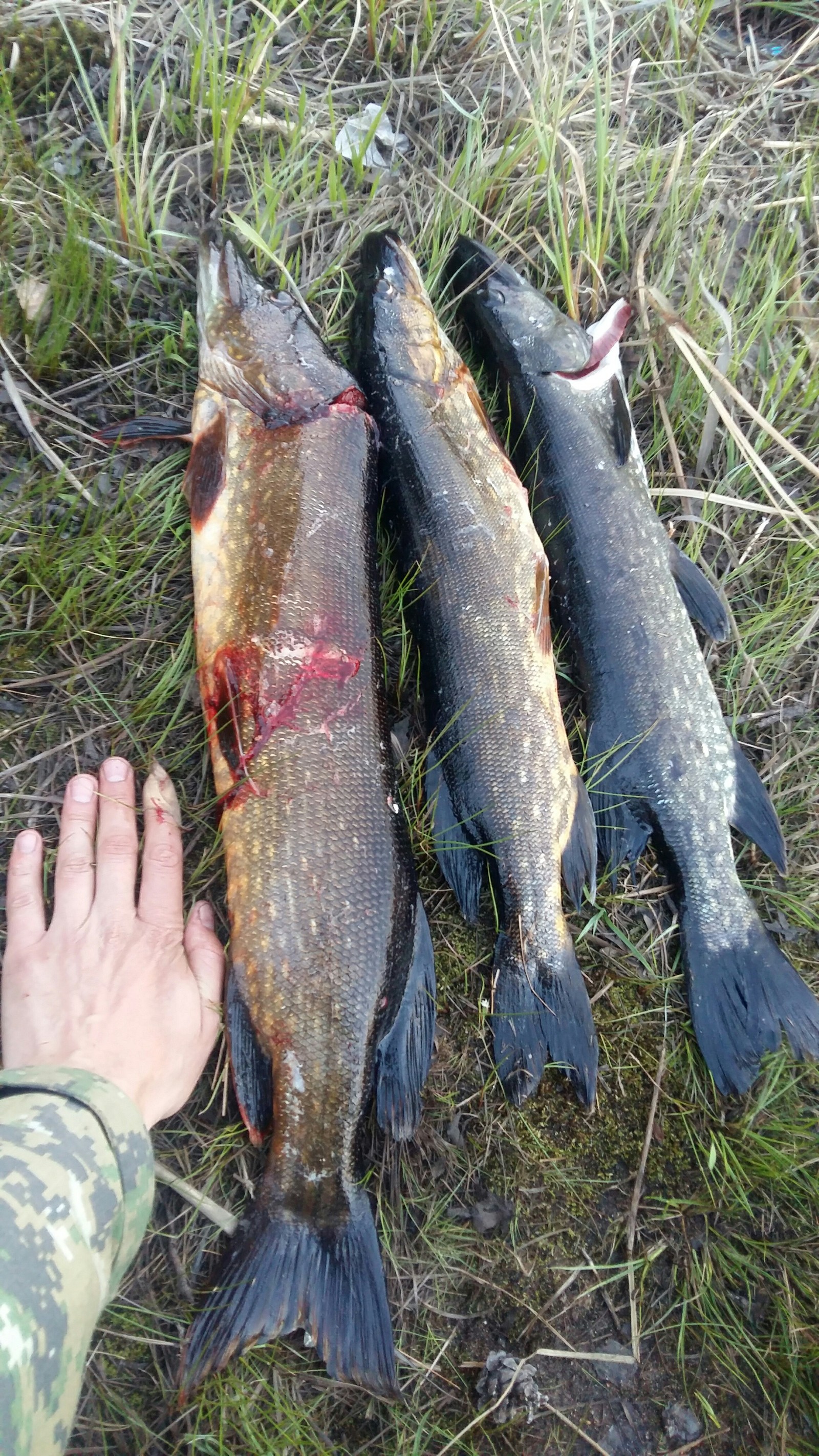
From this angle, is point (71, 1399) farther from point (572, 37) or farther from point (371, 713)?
point (572, 37)

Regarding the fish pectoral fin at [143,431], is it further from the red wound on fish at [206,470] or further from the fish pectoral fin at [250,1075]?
the fish pectoral fin at [250,1075]

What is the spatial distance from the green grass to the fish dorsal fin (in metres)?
0.20

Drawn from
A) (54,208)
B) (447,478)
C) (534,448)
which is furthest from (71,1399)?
(54,208)

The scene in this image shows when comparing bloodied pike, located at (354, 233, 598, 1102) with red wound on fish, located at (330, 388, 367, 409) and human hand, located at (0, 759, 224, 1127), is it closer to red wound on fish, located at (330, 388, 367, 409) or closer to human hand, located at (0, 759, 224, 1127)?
red wound on fish, located at (330, 388, 367, 409)

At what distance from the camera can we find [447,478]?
2.90m

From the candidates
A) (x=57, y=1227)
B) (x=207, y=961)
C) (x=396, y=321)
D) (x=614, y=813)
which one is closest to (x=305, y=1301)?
(x=57, y=1227)

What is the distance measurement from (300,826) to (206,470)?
131cm

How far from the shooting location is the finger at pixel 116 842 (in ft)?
8.46

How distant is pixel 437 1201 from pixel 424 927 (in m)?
0.87

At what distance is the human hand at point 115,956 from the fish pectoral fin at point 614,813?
137 cm

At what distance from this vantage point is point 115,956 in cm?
249

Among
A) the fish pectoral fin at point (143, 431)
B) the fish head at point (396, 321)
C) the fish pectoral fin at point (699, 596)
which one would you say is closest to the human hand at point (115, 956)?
the fish pectoral fin at point (143, 431)

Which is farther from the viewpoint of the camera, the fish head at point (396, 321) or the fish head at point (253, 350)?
the fish head at point (396, 321)

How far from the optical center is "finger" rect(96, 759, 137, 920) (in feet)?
8.46
